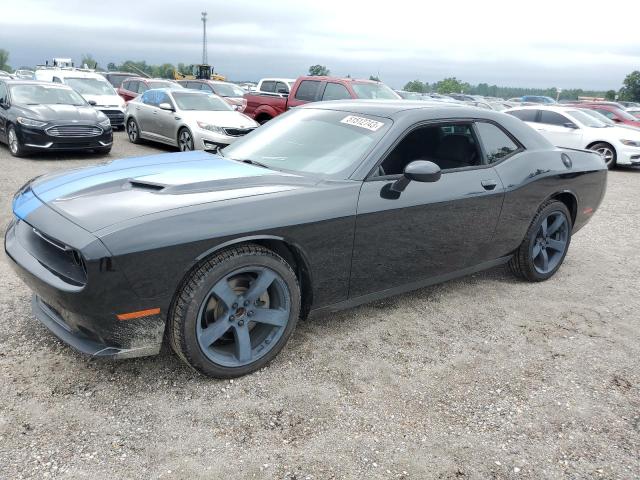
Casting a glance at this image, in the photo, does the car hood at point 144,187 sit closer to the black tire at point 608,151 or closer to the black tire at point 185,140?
the black tire at point 185,140

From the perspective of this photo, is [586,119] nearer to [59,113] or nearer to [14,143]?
[59,113]

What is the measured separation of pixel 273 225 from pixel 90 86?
13792mm

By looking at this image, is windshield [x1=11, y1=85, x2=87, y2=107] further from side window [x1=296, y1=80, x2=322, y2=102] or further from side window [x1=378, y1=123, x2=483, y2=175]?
side window [x1=378, y1=123, x2=483, y2=175]

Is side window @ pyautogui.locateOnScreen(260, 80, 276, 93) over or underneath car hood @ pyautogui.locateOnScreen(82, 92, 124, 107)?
over

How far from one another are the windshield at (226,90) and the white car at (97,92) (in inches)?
153

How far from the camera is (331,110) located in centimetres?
390

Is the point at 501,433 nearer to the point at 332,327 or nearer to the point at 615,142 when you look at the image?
the point at 332,327

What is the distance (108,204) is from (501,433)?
228 centimetres

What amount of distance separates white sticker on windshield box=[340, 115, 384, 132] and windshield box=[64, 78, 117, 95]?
12.7 m

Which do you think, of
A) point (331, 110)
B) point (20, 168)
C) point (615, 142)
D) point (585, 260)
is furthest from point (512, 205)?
point (615, 142)

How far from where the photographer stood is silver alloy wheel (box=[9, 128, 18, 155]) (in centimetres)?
945

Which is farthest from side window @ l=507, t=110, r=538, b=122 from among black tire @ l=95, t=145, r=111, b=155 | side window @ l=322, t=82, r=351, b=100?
black tire @ l=95, t=145, r=111, b=155

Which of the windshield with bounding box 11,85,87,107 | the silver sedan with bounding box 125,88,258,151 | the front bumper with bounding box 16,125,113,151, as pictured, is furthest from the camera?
the silver sedan with bounding box 125,88,258,151

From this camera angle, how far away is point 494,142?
13.5 ft
